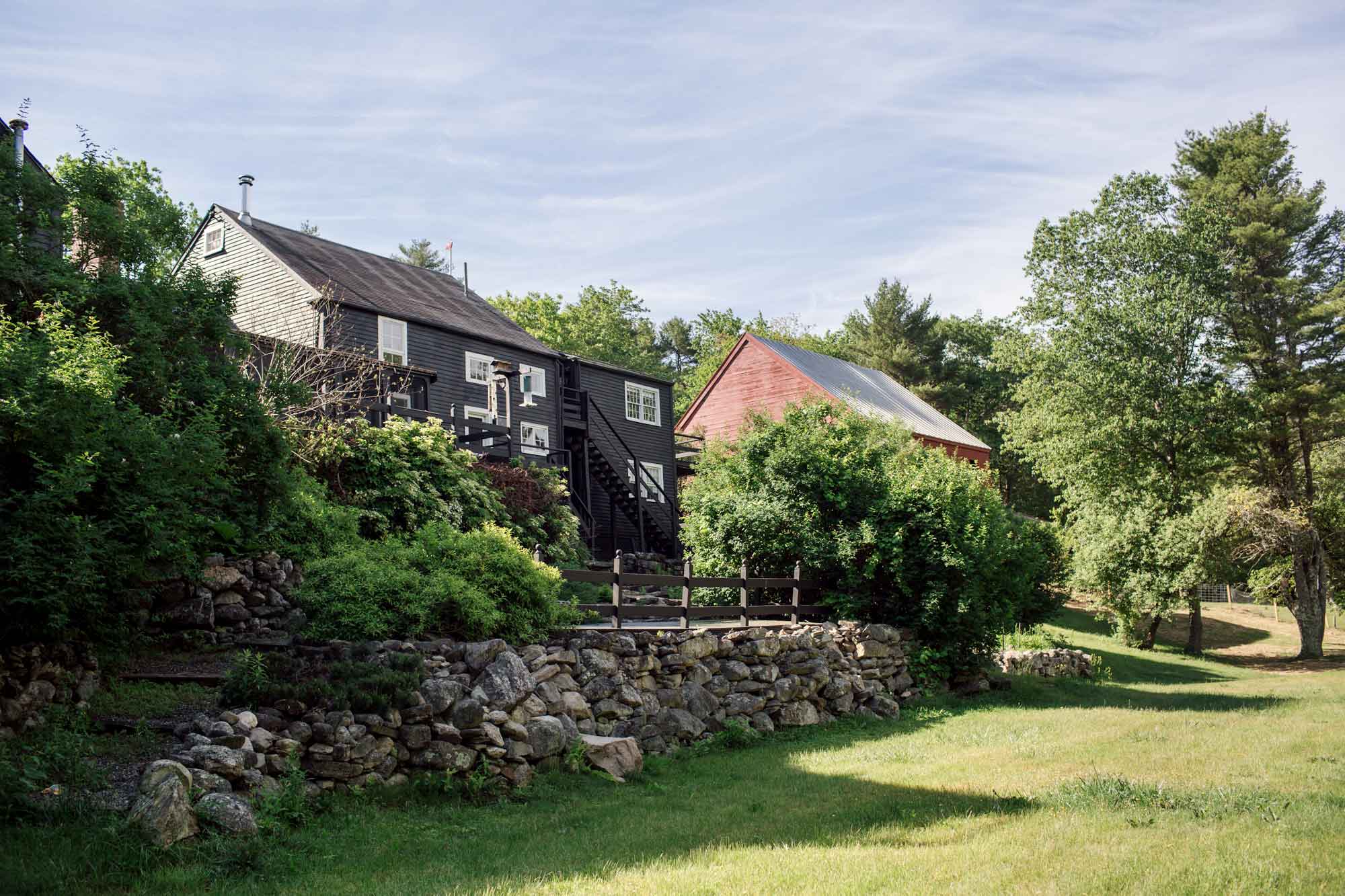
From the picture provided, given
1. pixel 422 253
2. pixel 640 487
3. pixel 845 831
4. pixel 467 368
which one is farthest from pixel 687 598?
pixel 422 253

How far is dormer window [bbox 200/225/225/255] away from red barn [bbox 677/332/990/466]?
1845 cm

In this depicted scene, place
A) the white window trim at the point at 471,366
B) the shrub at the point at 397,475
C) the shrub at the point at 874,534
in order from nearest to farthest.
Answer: the shrub at the point at 397,475
the shrub at the point at 874,534
the white window trim at the point at 471,366

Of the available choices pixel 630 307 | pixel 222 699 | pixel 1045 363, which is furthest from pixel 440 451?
pixel 630 307

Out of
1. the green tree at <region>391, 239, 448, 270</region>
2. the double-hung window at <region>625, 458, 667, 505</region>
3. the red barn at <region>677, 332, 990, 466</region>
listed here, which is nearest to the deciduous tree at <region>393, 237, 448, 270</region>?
the green tree at <region>391, 239, 448, 270</region>

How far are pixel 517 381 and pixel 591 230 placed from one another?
5.77 m

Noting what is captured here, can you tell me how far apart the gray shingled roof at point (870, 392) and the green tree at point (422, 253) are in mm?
28934

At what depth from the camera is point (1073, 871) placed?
621 centimetres

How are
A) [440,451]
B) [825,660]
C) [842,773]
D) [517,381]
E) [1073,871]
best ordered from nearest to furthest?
[1073,871], [842,773], [825,660], [440,451], [517,381]

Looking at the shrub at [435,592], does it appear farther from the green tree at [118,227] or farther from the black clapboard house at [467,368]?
the black clapboard house at [467,368]

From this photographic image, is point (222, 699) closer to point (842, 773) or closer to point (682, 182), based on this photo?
point (842, 773)

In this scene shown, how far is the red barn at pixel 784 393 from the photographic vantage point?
120 feet

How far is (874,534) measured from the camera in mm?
16344

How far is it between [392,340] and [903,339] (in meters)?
35.3

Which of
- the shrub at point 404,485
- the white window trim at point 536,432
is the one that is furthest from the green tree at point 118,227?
the white window trim at point 536,432
